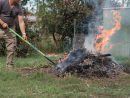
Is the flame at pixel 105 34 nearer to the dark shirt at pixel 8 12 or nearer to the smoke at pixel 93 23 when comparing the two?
the smoke at pixel 93 23

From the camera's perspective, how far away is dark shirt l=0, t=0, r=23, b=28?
37.2 feet

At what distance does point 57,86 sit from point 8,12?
3.39 metres

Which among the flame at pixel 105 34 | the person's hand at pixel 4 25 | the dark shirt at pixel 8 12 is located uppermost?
the dark shirt at pixel 8 12

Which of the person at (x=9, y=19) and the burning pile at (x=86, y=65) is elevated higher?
the person at (x=9, y=19)

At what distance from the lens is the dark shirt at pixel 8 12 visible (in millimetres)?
11336

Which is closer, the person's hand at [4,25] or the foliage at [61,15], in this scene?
the person's hand at [4,25]

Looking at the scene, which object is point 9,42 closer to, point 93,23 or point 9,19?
point 9,19

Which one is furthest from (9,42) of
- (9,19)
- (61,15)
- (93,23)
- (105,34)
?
(61,15)

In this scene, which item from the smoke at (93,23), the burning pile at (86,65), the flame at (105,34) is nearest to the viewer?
the burning pile at (86,65)

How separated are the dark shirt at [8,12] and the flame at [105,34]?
260cm

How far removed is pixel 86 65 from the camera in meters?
9.95

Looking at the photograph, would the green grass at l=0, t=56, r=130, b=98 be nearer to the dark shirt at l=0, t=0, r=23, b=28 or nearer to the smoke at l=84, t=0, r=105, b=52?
the dark shirt at l=0, t=0, r=23, b=28

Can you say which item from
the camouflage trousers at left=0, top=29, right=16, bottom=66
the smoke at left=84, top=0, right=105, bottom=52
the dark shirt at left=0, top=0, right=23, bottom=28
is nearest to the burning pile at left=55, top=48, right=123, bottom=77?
the camouflage trousers at left=0, top=29, right=16, bottom=66

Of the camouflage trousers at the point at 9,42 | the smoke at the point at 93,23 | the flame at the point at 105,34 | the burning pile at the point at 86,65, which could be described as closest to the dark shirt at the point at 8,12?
the camouflage trousers at the point at 9,42
